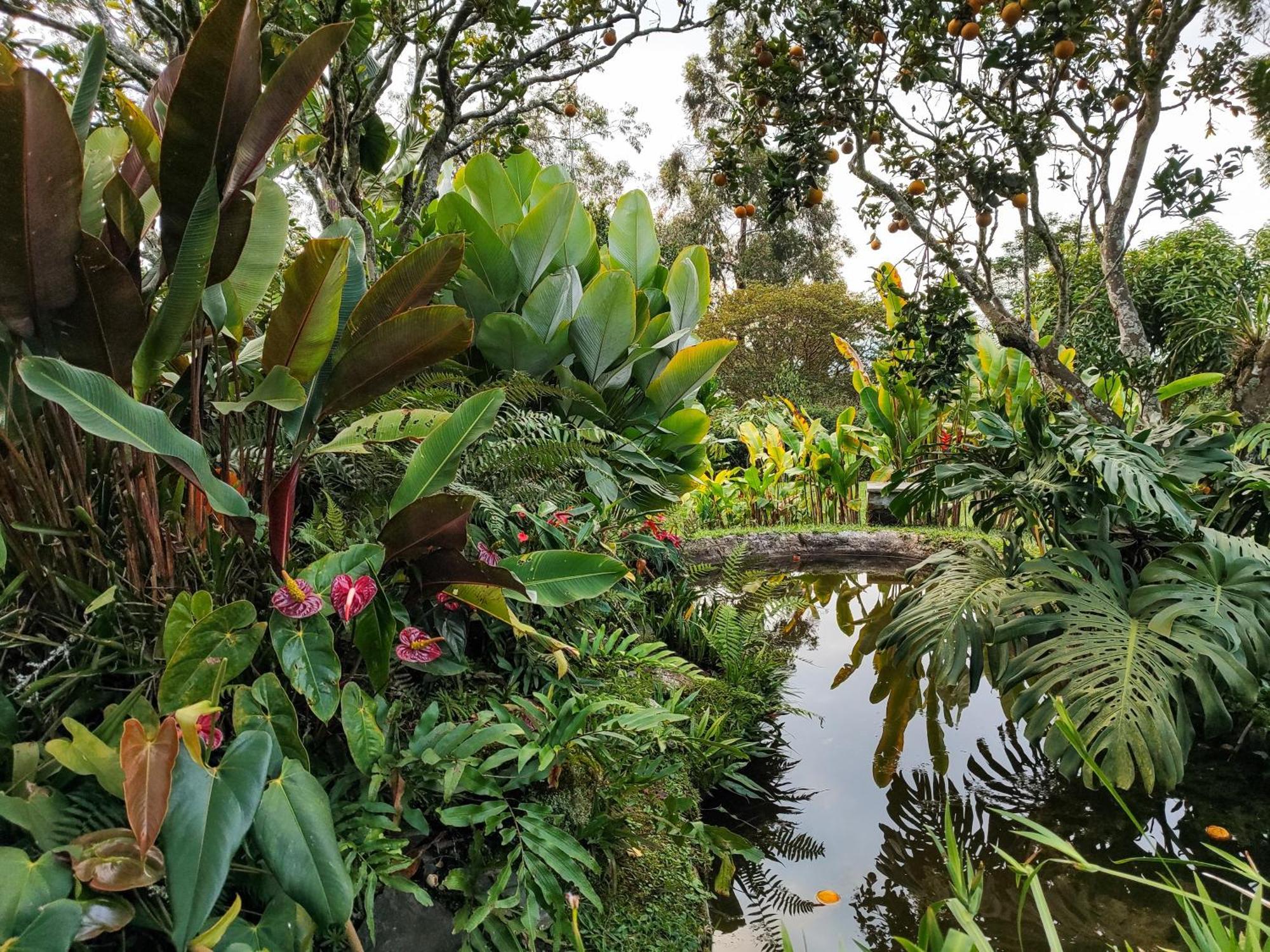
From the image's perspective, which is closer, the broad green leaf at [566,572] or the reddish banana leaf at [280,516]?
the reddish banana leaf at [280,516]

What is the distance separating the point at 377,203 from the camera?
4.11 m

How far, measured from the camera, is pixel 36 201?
3.24ft

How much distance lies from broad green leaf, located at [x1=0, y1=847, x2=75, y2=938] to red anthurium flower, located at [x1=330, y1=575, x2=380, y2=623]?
465 millimetres

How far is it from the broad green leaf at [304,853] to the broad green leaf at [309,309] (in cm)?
73

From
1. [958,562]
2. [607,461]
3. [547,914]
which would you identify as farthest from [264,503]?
[958,562]

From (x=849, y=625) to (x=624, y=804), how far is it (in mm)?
2404

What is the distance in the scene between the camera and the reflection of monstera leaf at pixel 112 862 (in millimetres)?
828

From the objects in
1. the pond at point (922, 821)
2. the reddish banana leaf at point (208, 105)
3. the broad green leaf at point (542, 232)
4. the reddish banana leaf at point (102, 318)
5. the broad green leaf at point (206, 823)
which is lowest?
the pond at point (922, 821)

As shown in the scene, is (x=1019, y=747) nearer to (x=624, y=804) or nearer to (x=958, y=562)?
(x=958, y=562)

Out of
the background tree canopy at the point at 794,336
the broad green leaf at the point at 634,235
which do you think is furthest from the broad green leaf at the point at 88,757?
the background tree canopy at the point at 794,336

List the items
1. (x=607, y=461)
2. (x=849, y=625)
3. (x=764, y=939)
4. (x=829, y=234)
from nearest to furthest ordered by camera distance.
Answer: (x=764, y=939) < (x=607, y=461) < (x=849, y=625) < (x=829, y=234)

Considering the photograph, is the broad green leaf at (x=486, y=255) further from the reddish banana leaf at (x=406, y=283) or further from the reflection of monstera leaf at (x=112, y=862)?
the reflection of monstera leaf at (x=112, y=862)

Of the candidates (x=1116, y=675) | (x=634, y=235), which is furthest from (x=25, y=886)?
(x=634, y=235)

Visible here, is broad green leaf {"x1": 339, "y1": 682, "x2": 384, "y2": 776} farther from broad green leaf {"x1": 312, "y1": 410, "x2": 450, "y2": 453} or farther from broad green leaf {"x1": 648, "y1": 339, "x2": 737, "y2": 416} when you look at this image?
broad green leaf {"x1": 648, "y1": 339, "x2": 737, "y2": 416}
